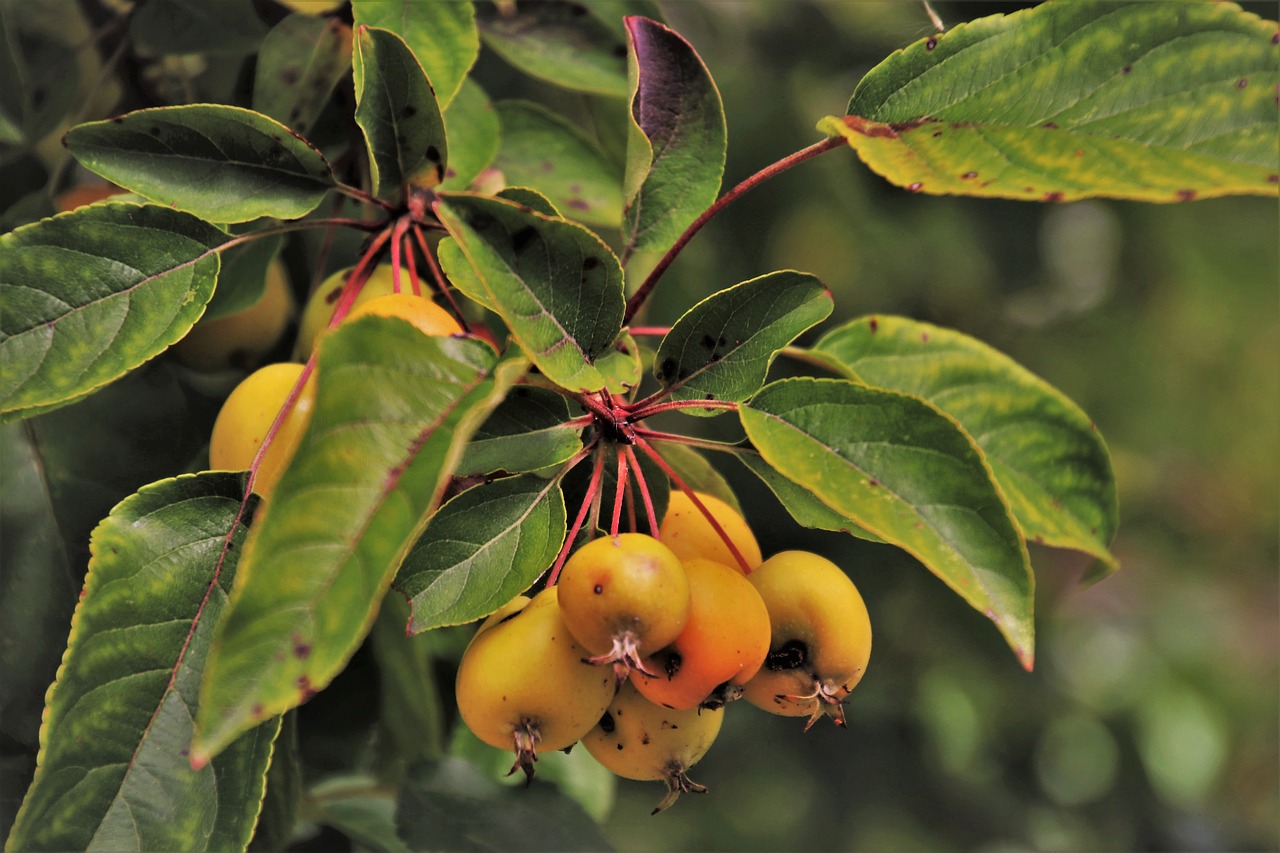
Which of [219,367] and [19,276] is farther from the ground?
[19,276]

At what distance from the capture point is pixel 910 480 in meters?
0.51

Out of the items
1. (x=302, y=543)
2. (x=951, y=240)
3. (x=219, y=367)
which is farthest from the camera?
(x=951, y=240)

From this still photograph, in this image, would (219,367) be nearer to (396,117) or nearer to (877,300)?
(396,117)

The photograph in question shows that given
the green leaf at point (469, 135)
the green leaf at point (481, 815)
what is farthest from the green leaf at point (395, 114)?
the green leaf at point (481, 815)

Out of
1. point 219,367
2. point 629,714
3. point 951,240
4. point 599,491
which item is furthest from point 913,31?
point 951,240

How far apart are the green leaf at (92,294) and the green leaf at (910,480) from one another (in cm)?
37

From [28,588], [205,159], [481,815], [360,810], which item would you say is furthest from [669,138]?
[360,810]

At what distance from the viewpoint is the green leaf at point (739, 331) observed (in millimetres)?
598

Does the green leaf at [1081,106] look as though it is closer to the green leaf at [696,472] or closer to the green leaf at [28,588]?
the green leaf at [696,472]

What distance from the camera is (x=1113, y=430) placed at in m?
2.02

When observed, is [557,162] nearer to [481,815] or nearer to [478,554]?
[478,554]

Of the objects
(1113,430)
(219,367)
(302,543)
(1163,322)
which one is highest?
(302,543)

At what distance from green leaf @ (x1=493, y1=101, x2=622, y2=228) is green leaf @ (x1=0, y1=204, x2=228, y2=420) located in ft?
1.28

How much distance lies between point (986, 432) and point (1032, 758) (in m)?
1.54
